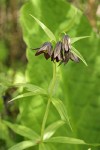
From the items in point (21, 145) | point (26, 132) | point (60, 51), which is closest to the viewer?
point (60, 51)

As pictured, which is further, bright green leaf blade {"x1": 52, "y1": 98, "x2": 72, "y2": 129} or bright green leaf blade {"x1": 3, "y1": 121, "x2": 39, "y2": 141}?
bright green leaf blade {"x1": 3, "y1": 121, "x2": 39, "y2": 141}

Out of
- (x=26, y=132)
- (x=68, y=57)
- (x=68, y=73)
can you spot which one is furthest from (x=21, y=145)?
(x=68, y=73)

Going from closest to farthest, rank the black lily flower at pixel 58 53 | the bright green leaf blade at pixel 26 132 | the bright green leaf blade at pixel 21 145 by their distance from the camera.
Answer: the black lily flower at pixel 58 53
the bright green leaf blade at pixel 21 145
the bright green leaf blade at pixel 26 132

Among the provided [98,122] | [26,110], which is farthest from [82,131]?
[26,110]

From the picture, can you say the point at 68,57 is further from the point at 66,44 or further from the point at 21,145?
the point at 21,145

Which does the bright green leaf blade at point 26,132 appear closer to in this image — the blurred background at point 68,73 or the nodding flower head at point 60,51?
the blurred background at point 68,73

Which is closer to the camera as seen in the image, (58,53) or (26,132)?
(58,53)

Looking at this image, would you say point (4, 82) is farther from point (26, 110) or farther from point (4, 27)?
point (4, 27)

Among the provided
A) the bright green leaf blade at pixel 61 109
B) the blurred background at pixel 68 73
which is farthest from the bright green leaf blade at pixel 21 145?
the blurred background at pixel 68 73

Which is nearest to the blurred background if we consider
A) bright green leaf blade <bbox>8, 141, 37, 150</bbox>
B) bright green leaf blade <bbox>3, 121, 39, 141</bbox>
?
bright green leaf blade <bbox>3, 121, 39, 141</bbox>

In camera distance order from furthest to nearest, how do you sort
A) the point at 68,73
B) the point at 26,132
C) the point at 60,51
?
the point at 68,73, the point at 26,132, the point at 60,51

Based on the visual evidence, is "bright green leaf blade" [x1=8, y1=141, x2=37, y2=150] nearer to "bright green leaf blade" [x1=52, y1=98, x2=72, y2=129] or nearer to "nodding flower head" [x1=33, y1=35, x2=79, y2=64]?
"bright green leaf blade" [x1=52, y1=98, x2=72, y2=129]
